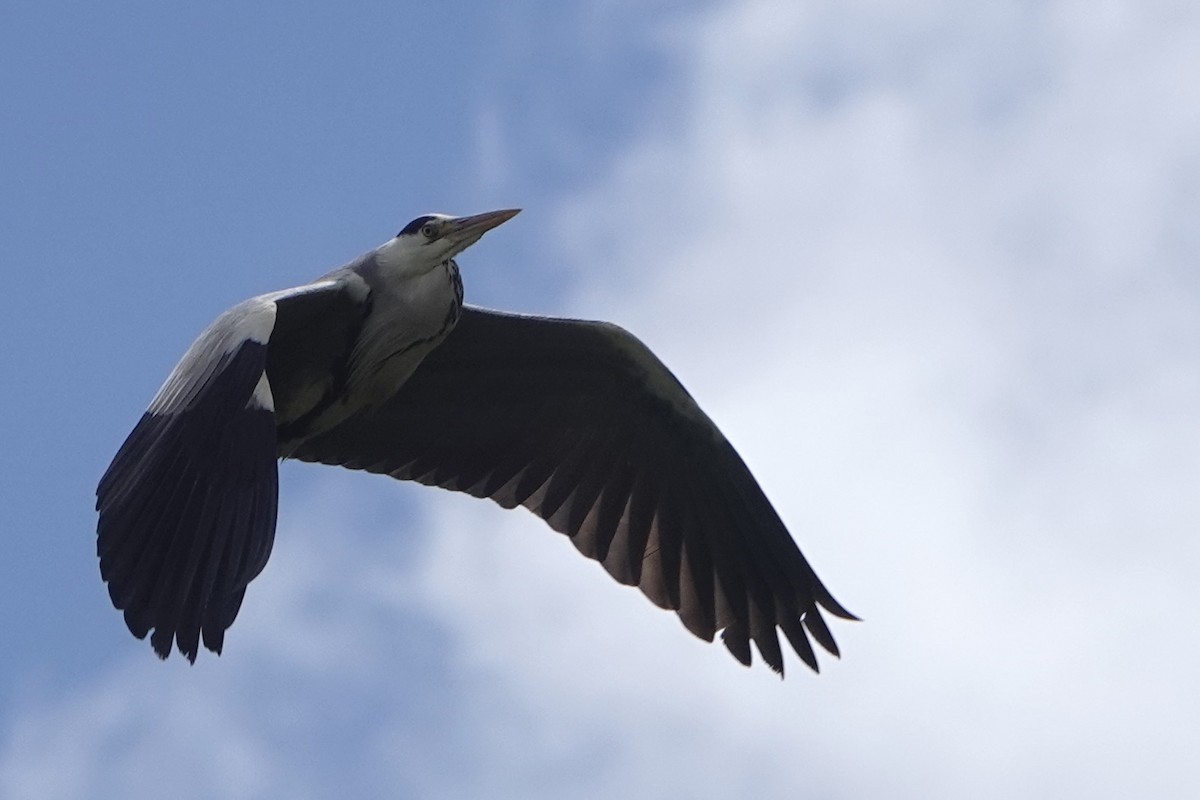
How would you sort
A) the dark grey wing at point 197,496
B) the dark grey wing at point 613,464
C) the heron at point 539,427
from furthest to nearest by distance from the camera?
1. the dark grey wing at point 613,464
2. the heron at point 539,427
3. the dark grey wing at point 197,496

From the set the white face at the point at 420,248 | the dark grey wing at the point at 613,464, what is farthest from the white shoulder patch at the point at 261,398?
the dark grey wing at the point at 613,464

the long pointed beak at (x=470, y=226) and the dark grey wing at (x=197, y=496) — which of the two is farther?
the long pointed beak at (x=470, y=226)

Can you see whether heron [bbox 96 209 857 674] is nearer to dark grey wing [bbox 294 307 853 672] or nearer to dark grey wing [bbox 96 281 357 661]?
dark grey wing [bbox 294 307 853 672]

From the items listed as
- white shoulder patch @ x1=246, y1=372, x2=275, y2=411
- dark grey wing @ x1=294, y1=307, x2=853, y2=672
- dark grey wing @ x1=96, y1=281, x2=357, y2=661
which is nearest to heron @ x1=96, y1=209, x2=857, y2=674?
dark grey wing @ x1=294, y1=307, x2=853, y2=672

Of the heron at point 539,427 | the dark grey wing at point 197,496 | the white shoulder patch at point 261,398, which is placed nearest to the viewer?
the dark grey wing at point 197,496

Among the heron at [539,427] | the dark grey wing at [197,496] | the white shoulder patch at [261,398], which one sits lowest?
the dark grey wing at [197,496]

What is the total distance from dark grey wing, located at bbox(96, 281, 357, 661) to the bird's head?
3.65 feet

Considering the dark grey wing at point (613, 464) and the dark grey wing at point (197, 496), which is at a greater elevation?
the dark grey wing at point (613, 464)

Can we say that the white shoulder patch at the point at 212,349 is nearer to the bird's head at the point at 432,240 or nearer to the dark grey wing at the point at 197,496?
the dark grey wing at the point at 197,496

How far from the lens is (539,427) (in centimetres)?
1279

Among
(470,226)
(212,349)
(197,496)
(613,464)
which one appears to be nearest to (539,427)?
(613,464)

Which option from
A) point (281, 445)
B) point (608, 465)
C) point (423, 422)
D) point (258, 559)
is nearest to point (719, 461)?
point (608, 465)

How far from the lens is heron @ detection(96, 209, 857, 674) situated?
11469 millimetres

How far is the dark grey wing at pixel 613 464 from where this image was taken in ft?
40.9
